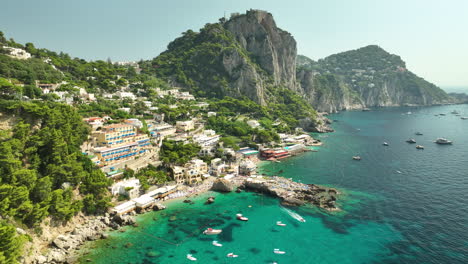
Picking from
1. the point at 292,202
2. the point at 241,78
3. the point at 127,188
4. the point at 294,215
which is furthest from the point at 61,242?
the point at 241,78

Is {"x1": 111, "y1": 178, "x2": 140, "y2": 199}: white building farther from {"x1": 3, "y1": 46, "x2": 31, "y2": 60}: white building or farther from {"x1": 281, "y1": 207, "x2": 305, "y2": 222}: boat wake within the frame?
{"x1": 3, "y1": 46, "x2": 31, "y2": 60}: white building

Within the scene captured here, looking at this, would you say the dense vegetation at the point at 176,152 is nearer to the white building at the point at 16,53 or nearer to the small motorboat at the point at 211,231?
the small motorboat at the point at 211,231

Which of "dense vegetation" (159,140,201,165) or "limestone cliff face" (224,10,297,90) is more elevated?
"limestone cliff face" (224,10,297,90)

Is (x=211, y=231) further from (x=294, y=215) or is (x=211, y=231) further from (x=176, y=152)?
(x=176, y=152)

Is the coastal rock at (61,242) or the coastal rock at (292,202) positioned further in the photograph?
the coastal rock at (292,202)

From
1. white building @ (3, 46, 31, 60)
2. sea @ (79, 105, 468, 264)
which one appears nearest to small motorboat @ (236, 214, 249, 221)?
sea @ (79, 105, 468, 264)

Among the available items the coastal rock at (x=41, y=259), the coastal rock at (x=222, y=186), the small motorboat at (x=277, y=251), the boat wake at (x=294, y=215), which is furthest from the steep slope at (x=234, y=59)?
the coastal rock at (x=41, y=259)
